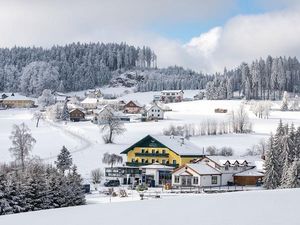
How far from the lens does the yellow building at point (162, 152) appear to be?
54.8 meters

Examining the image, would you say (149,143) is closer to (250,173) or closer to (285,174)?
(250,173)

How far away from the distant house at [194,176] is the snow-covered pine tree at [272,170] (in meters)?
6.04

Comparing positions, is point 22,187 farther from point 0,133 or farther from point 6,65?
point 6,65

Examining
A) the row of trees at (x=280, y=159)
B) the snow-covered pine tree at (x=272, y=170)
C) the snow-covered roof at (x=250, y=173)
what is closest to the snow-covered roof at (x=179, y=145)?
the snow-covered roof at (x=250, y=173)

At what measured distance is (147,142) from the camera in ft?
187

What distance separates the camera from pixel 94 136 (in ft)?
256

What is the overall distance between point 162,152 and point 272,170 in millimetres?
14631

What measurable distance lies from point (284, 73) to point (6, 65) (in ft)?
315

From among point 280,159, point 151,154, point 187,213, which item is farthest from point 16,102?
point 187,213

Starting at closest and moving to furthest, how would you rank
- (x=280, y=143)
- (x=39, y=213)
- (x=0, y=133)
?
(x=39, y=213) < (x=280, y=143) < (x=0, y=133)

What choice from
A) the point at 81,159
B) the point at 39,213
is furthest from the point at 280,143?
the point at 39,213

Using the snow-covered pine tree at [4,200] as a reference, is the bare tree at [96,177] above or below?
below

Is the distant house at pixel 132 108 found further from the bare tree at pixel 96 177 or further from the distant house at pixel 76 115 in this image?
the bare tree at pixel 96 177

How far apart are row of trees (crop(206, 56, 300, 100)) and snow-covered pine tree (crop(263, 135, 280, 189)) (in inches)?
3747
